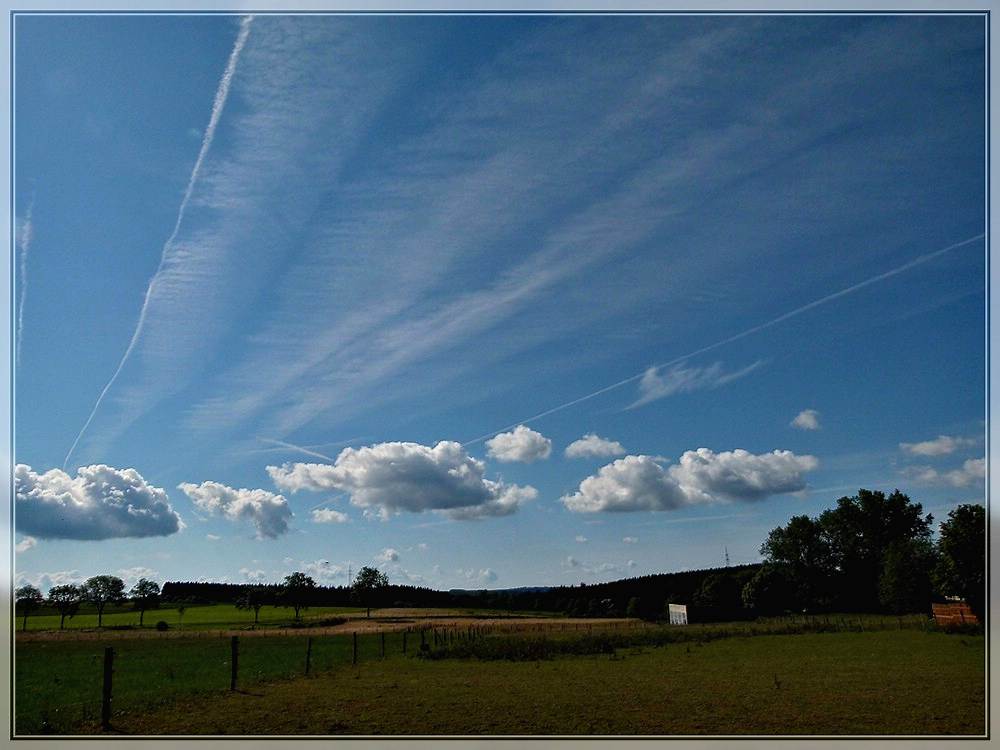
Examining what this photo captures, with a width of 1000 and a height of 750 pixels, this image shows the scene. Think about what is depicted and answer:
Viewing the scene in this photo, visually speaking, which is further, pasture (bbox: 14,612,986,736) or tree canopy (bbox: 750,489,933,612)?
tree canopy (bbox: 750,489,933,612)

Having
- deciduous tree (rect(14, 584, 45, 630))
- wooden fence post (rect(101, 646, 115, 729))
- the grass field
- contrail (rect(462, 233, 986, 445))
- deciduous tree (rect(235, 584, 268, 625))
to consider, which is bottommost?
the grass field

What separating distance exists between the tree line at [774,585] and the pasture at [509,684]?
22.3 inches

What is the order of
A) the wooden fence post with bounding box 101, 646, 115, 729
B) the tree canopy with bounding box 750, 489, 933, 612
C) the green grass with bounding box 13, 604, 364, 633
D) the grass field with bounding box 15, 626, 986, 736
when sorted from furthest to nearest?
1. the tree canopy with bounding box 750, 489, 933, 612
2. the green grass with bounding box 13, 604, 364, 633
3. the grass field with bounding box 15, 626, 986, 736
4. the wooden fence post with bounding box 101, 646, 115, 729

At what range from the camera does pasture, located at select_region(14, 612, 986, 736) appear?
1005cm

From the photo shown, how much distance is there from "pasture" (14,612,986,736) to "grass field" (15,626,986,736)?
2 centimetres

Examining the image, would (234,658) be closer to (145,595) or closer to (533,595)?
(145,595)

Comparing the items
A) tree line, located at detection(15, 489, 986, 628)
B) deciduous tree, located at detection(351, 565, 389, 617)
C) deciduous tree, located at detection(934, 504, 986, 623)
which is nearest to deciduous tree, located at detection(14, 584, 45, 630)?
tree line, located at detection(15, 489, 986, 628)

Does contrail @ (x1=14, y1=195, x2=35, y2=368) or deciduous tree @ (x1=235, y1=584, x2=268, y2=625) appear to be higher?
contrail @ (x1=14, y1=195, x2=35, y2=368)

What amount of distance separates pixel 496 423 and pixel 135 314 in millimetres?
5105

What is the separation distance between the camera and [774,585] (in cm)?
1420

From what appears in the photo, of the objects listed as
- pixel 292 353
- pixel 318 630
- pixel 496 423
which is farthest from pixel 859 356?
pixel 318 630

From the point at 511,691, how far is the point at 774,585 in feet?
17.1

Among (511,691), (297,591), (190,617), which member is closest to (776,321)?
(511,691)

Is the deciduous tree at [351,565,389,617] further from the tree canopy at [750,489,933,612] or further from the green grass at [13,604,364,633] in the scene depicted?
the tree canopy at [750,489,933,612]
